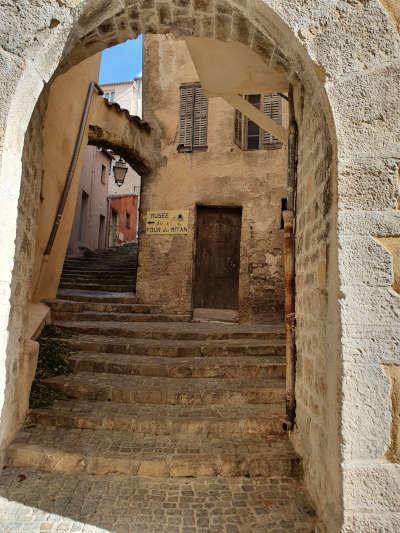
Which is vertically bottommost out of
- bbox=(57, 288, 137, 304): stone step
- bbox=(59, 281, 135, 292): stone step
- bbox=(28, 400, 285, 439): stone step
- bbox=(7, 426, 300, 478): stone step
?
bbox=(7, 426, 300, 478): stone step

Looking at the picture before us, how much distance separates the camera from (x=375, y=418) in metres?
2.00

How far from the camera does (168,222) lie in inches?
316

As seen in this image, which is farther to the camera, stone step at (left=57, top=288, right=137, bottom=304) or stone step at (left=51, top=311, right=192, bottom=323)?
stone step at (left=57, top=288, right=137, bottom=304)

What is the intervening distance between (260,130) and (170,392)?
5790 mm

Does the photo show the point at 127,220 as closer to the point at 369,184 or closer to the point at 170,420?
the point at 170,420

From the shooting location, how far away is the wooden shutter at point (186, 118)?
8.23m

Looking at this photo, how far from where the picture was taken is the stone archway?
2.01 m

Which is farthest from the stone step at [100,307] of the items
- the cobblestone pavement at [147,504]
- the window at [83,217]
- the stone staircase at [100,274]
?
the window at [83,217]

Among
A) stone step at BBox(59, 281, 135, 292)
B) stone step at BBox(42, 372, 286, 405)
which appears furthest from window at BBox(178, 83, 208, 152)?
stone step at BBox(42, 372, 286, 405)

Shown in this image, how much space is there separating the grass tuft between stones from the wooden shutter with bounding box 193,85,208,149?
462 cm

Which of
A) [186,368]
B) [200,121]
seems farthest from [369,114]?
[200,121]

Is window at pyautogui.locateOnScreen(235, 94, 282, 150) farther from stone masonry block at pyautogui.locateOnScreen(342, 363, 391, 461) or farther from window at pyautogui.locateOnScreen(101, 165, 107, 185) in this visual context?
window at pyautogui.locateOnScreen(101, 165, 107, 185)

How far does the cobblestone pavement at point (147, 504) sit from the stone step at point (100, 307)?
367cm

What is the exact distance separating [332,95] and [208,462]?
2.57m
